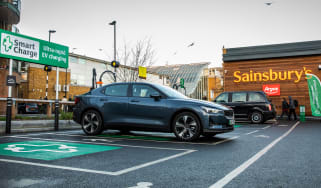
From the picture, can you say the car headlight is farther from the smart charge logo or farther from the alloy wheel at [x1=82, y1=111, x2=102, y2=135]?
the smart charge logo

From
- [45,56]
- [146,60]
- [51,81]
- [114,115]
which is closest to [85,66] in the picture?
[51,81]

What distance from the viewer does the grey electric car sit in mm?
7328

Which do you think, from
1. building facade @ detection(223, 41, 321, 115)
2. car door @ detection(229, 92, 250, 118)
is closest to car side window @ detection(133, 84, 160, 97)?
car door @ detection(229, 92, 250, 118)

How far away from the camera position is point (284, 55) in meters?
23.6

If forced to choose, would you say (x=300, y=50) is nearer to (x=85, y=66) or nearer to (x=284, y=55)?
(x=284, y=55)

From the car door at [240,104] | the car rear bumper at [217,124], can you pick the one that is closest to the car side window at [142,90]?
the car rear bumper at [217,124]

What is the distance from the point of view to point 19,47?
9.83 metres

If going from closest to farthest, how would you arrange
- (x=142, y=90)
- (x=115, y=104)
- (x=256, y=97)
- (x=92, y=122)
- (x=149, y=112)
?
(x=149, y=112) → (x=142, y=90) → (x=115, y=104) → (x=92, y=122) → (x=256, y=97)

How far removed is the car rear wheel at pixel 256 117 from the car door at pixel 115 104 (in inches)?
387

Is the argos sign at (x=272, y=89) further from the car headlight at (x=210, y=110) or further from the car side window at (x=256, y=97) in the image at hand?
the car headlight at (x=210, y=110)

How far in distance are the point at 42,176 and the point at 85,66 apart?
44758 millimetres

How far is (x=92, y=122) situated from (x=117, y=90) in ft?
4.18

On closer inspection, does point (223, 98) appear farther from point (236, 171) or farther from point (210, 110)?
point (236, 171)

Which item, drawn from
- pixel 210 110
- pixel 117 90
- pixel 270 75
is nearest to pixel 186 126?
pixel 210 110
